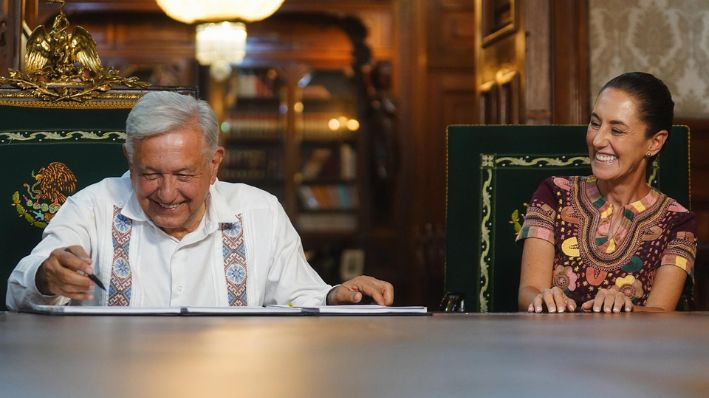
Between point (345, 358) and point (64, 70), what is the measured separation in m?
1.96

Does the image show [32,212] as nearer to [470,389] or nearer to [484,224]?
[484,224]

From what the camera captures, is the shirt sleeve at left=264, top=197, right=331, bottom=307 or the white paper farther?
the shirt sleeve at left=264, top=197, right=331, bottom=307

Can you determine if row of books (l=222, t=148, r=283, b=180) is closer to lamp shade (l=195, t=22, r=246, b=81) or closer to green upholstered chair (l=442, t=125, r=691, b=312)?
lamp shade (l=195, t=22, r=246, b=81)

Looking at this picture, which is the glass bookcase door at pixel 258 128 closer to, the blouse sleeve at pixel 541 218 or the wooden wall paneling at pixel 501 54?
the wooden wall paneling at pixel 501 54

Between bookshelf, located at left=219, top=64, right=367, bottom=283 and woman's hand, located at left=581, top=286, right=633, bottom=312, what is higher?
bookshelf, located at left=219, top=64, right=367, bottom=283

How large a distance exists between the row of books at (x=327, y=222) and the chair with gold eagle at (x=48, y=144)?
488cm

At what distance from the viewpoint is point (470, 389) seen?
0.99m

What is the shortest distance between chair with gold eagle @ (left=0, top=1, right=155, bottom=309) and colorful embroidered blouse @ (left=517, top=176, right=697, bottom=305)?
1071mm

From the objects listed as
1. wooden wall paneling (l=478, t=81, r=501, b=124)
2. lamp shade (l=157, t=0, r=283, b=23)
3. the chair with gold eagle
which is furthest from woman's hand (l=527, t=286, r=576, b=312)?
lamp shade (l=157, t=0, r=283, b=23)

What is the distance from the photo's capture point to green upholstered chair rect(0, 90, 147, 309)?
284 cm

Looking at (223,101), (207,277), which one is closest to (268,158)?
(223,101)

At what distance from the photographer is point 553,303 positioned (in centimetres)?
228

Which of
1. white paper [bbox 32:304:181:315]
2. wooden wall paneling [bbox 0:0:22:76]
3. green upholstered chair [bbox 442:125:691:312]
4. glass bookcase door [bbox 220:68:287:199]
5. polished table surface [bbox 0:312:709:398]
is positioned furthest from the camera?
glass bookcase door [bbox 220:68:287:199]

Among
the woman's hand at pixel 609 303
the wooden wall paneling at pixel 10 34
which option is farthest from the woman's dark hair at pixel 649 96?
the wooden wall paneling at pixel 10 34
